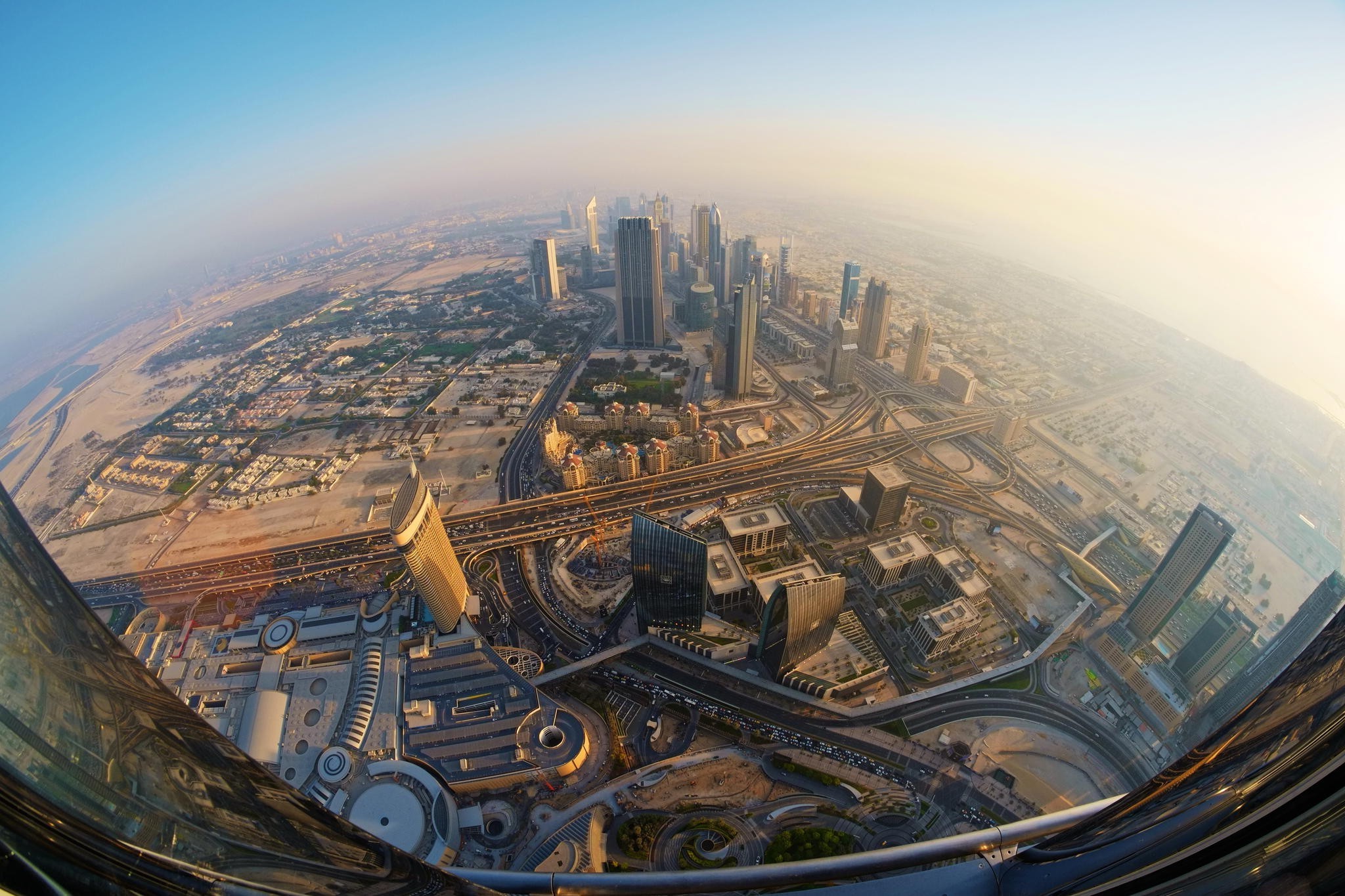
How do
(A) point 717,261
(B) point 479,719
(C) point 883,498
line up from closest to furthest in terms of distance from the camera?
(B) point 479,719, (C) point 883,498, (A) point 717,261

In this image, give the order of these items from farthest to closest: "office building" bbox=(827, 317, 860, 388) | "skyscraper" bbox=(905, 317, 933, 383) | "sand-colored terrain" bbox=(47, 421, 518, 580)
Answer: "skyscraper" bbox=(905, 317, 933, 383) < "office building" bbox=(827, 317, 860, 388) < "sand-colored terrain" bbox=(47, 421, 518, 580)

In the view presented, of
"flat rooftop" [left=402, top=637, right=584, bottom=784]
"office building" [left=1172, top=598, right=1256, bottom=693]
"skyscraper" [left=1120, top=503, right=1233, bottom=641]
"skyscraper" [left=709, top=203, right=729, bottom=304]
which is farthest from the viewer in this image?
"skyscraper" [left=709, top=203, right=729, bottom=304]

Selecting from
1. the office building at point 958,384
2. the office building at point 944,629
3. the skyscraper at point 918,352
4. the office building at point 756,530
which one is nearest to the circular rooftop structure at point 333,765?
the office building at point 756,530

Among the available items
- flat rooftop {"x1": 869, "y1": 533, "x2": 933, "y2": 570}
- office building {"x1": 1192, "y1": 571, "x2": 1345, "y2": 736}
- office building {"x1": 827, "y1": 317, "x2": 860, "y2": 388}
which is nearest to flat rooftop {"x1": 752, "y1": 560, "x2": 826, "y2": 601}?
flat rooftop {"x1": 869, "y1": 533, "x2": 933, "y2": 570}

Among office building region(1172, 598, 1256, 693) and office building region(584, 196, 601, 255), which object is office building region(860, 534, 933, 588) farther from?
office building region(584, 196, 601, 255)

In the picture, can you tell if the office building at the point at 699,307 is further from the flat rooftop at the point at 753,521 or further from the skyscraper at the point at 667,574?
the skyscraper at the point at 667,574

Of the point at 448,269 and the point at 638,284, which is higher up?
the point at 638,284

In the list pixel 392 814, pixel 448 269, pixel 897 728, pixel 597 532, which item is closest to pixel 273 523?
pixel 597 532

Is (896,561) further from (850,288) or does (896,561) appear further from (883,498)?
(850,288)
